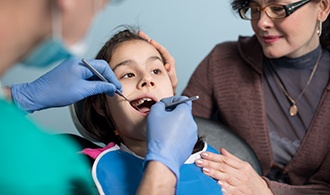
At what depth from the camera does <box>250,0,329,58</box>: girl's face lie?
4.74 feet

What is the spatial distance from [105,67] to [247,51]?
0.72 m

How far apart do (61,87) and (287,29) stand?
782 millimetres

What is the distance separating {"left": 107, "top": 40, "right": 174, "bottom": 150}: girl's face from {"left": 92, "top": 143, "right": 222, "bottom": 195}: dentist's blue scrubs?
6 cm

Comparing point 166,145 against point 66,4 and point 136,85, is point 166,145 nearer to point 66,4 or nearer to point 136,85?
point 136,85

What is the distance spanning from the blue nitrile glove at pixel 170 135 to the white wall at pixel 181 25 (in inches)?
13.1

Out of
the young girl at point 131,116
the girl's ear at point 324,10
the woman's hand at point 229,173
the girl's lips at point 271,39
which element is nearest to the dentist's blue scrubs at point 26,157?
the young girl at point 131,116

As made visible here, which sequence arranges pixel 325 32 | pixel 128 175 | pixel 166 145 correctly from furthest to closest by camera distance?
1. pixel 325 32
2. pixel 128 175
3. pixel 166 145

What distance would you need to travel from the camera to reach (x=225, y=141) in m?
1.50

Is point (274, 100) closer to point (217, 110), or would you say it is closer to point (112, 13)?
point (217, 110)

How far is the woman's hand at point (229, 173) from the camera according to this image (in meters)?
1.20

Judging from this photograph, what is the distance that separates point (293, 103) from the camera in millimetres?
1587

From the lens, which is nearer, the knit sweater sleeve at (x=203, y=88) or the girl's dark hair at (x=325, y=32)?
the girl's dark hair at (x=325, y=32)

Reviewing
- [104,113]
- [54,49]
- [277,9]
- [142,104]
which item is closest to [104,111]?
[104,113]

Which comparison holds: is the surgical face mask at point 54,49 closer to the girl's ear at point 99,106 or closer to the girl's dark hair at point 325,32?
the girl's ear at point 99,106
